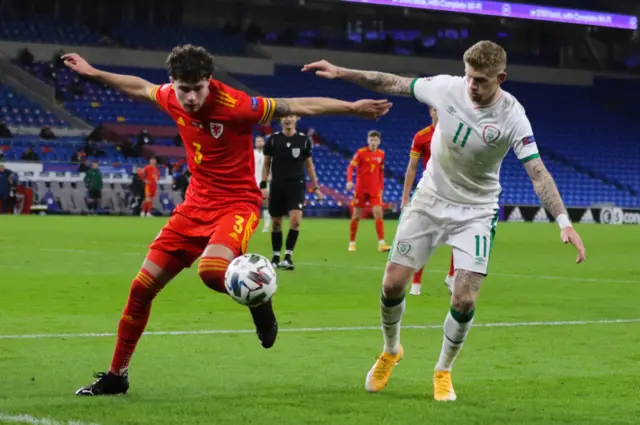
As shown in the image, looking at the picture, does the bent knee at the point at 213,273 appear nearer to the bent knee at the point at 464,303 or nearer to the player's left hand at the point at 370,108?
the player's left hand at the point at 370,108

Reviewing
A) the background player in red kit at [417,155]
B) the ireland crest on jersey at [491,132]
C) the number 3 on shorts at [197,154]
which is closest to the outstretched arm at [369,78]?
the ireland crest on jersey at [491,132]

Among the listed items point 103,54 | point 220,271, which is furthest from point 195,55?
point 103,54

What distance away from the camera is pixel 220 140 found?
7355 millimetres

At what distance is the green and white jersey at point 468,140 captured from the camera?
7.25m

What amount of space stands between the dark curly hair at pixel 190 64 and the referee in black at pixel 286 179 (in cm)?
1084

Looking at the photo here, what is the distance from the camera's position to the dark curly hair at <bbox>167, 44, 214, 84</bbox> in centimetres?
700

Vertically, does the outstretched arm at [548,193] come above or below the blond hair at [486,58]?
below

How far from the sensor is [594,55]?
59438 millimetres

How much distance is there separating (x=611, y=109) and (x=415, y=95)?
51501 millimetres

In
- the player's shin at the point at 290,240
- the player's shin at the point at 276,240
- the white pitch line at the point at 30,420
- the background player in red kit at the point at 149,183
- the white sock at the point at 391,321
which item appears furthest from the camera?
the background player in red kit at the point at 149,183

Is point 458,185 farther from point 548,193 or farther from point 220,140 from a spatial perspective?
point 220,140

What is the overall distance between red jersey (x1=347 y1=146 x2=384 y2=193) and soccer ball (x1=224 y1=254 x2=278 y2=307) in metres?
16.1

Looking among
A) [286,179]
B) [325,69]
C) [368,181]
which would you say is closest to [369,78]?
[325,69]

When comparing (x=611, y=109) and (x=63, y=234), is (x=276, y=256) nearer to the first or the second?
(x=63, y=234)
